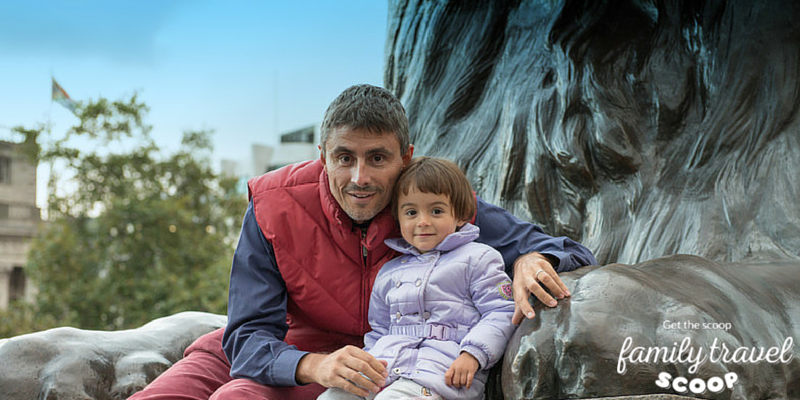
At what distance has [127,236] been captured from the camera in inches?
472

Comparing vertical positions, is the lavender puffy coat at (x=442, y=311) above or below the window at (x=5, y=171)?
below

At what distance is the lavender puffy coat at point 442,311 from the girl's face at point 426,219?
0.10 feet

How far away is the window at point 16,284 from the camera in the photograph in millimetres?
23572

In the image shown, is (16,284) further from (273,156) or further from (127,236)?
(127,236)

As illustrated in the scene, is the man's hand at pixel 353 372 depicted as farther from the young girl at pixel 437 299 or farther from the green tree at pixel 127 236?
the green tree at pixel 127 236

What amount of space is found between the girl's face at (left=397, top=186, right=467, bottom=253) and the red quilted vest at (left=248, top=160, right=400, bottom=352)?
13 cm

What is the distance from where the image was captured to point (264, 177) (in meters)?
2.39

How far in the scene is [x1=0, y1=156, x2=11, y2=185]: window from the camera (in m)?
22.5

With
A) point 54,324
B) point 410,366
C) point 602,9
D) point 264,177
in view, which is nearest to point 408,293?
point 410,366

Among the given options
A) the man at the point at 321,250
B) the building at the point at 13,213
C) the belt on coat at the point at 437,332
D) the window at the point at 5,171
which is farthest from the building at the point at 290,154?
the belt on coat at the point at 437,332

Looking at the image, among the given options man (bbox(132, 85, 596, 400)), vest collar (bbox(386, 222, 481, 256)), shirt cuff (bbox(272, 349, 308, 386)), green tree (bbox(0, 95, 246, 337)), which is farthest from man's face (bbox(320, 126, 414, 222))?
green tree (bbox(0, 95, 246, 337))

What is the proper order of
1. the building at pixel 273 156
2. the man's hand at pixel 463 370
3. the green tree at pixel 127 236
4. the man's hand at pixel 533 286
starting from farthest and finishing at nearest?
the building at pixel 273 156, the green tree at pixel 127 236, the man's hand at pixel 463 370, the man's hand at pixel 533 286

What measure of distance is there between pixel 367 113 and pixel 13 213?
23321 millimetres

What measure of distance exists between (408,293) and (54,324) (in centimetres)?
1090
